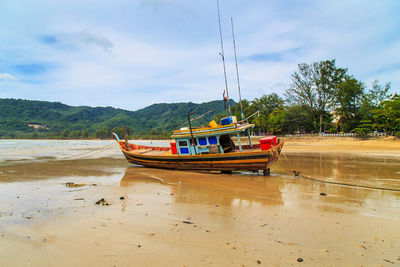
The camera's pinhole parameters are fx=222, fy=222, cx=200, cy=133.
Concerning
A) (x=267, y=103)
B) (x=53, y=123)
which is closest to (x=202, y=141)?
(x=267, y=103)

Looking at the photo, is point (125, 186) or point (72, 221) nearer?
point (72, 221)

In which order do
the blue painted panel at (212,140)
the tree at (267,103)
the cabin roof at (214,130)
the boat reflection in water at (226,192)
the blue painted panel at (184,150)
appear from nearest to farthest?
the boat reflection in water at (226,192), the cabin roof at (214,130), the blue painted panel at (212,140), the blue painted panel at (184,150), the tree at (267,103)

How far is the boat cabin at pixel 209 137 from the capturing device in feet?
42.6

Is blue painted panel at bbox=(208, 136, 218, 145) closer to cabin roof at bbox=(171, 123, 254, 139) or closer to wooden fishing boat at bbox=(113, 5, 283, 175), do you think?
wooden fishing boat at bbox=(113, 5, 283, 175)

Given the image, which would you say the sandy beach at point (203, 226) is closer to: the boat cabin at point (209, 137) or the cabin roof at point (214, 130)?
the cabin roof at point (214, 130)

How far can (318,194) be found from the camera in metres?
7.73

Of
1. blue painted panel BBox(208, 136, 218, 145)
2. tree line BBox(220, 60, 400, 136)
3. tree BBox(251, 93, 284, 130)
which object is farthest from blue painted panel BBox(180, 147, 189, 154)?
tree BBox(251, 93, 284, 130)

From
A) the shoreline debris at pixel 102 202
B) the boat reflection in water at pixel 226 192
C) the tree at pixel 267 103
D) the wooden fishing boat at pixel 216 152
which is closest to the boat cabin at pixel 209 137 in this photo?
the wooden fishing boat at pixel 216 152

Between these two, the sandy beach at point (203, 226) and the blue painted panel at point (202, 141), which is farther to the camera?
the blue painted panel at point (202, 141)

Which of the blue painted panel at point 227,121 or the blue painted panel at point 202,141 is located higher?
the blue painted panel at point 227,121

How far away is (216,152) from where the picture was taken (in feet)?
44.2

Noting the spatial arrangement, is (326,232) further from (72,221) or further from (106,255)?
(72,221)

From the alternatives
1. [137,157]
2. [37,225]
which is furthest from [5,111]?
[37,225]

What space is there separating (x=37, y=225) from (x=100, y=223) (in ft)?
4.64
